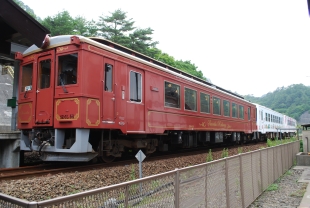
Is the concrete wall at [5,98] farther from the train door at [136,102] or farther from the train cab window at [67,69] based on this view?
the train door at [136,102]

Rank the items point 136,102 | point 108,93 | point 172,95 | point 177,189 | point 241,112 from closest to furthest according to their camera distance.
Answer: point 177,189, point 108,93, point 136,102, point 172,95, point 241,112

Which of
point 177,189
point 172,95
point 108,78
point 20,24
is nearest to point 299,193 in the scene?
point 177,189

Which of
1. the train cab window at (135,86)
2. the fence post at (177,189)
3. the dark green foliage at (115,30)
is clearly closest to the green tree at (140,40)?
the dark green foliage at (115,30)

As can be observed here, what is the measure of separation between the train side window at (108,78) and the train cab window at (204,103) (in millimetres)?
5812

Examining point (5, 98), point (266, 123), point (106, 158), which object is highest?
point (5, 98)

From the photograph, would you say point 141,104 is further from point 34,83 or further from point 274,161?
point 274,161

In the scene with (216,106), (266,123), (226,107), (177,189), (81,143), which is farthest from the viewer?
(266,123)

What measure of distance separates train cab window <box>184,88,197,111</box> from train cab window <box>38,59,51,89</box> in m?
5.27

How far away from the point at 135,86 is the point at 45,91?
2.49m

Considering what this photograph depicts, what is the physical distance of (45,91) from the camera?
297 inches

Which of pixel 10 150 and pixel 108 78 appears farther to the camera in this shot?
pixel 10 150

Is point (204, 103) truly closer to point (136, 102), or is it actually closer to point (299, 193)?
point (136, 102)

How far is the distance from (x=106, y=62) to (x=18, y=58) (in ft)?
9.61

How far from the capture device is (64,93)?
23.3 feet
